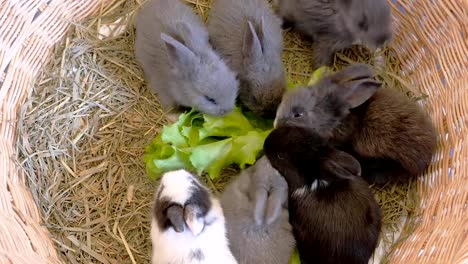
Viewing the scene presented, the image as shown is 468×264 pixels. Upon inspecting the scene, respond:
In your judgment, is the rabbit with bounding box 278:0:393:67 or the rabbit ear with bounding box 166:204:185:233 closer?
the rabbit ear with bounding box 166:204:185:233

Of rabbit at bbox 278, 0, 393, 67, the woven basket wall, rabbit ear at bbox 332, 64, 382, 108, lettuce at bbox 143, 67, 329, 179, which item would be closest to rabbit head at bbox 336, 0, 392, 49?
rabbit at bbox 278, 0, 393, 67

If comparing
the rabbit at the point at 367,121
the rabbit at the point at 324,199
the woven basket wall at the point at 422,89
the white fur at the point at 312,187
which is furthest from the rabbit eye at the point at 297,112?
the woven basket wall at the point at 422,89

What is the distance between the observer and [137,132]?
11.3 ft

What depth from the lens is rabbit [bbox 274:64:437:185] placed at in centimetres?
287

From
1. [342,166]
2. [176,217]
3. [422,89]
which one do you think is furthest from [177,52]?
[422,89]

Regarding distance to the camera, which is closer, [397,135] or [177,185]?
[177,185]

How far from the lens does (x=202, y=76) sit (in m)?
3.03

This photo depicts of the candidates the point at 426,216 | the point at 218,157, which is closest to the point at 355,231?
the point at 426,216

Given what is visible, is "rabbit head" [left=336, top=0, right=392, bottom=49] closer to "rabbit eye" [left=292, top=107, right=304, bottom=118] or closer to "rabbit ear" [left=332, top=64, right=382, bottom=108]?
"rabbit ear" [left=332, top=64, right=382, bottom=108]

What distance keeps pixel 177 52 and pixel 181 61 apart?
7 cm

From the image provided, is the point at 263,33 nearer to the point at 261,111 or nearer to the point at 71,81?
the point at 261,111

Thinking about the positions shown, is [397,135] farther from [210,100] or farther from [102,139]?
[102,139]

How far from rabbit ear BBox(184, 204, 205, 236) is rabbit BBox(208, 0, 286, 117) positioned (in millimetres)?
926

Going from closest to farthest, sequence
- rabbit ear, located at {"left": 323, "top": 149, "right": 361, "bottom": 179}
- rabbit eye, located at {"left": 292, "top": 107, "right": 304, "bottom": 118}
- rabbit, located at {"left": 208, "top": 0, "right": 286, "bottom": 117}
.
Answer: rabbit ear, located at {"left": 323, "top": 149, "right": 361, "bottom": 179}, rabbit eye, located at {"left": 292, "top": 107, "right": 304, "bottom": 118}, rabbit, located at {"left": 208, "top": 0, "right": 286, "bottom": 117}
